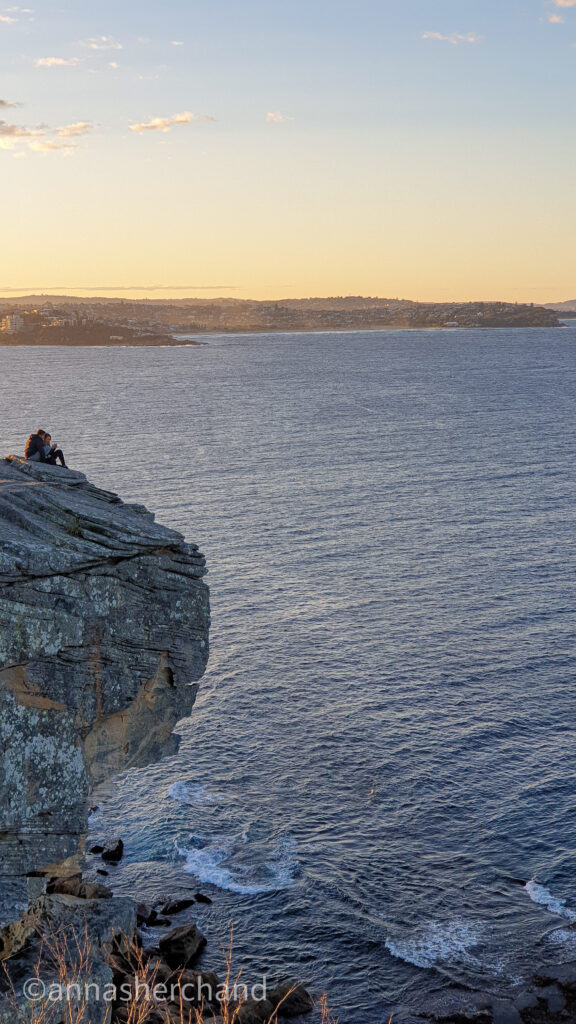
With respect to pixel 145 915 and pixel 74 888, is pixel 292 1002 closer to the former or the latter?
pixel 145 915

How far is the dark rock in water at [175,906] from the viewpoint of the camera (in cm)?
3169

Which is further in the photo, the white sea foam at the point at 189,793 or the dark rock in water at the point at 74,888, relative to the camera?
the white sea foam at the point at 189,793

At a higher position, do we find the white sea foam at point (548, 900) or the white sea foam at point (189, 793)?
the white sea foam at point (189, 793)

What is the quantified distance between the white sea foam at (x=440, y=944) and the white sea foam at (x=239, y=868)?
16.6ft

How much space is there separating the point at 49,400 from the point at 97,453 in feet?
215

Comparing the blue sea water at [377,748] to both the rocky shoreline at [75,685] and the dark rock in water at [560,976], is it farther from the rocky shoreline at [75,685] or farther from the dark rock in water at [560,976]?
the rocky shoreline at [75,685]

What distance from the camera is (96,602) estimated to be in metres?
20.6

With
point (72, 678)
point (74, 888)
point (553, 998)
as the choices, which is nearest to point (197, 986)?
point (74, 888)

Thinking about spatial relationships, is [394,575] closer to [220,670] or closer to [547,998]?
[220,670]

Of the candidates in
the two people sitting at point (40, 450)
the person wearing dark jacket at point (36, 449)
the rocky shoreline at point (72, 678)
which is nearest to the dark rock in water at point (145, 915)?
the rocky shoreline at point (72, 678)

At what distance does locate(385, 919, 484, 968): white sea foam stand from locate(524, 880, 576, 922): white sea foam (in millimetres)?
2589

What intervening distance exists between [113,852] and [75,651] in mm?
17941

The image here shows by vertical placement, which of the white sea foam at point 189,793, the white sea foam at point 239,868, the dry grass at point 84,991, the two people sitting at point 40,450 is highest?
the two people sitting at point 40,450

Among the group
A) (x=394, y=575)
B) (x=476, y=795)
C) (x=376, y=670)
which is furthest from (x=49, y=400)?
(x=476, y=795)
